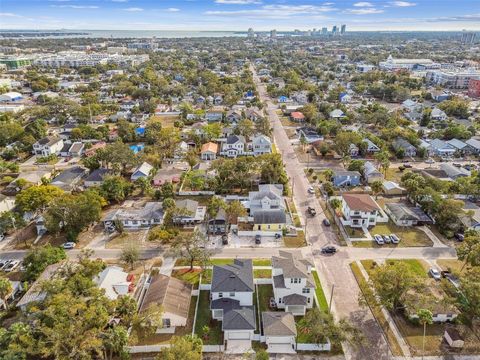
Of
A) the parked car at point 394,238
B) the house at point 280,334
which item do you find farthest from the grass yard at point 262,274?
the parked car at point 394,238

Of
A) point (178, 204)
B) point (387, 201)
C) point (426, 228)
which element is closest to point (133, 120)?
point (178, 204)

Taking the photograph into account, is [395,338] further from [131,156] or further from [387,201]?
[131,156]

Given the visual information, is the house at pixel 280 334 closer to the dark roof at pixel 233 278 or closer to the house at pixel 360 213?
the dark roof at pixel 233 278

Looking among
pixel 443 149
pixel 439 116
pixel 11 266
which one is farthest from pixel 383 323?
pixel 439 116

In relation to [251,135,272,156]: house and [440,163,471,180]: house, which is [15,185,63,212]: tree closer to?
[251,135,272,156]: house

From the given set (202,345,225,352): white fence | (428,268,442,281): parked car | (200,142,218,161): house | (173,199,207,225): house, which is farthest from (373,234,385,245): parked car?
(200,142,218,161): house
